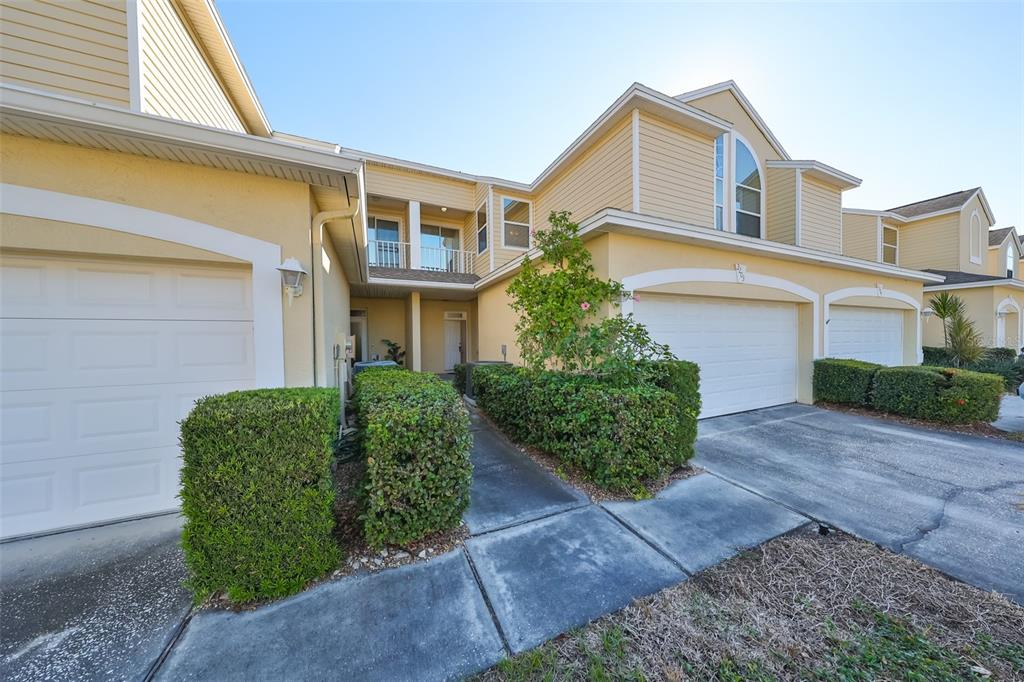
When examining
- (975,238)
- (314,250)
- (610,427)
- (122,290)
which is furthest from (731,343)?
(975,238)

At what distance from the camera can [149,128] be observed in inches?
111

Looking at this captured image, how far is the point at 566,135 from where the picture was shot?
328 inches

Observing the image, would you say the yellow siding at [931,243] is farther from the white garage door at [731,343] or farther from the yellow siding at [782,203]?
the white garage door at [731,343]

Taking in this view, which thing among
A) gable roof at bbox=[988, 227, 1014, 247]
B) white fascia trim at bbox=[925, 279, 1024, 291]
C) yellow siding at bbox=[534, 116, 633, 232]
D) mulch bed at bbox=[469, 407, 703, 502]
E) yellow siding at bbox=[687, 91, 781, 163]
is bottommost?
mulch bed at bbox=[469, 407, 703, 502]

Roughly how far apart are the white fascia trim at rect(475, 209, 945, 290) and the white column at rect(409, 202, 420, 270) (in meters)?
3.70

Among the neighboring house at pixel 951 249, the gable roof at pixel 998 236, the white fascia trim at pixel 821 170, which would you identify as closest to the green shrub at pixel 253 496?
the white fascia trim at pixel 821 170

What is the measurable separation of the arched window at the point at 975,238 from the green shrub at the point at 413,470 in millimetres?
22133

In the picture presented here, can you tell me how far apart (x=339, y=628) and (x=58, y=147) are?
442 centimetres

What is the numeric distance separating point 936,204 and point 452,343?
801 inches

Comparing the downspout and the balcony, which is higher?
the balcony

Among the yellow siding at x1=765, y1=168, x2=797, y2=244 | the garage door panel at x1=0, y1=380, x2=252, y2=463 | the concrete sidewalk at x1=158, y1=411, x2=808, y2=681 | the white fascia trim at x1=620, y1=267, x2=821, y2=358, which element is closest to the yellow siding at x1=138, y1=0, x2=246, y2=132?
the garage door panel at x1=0, y1=380, x2=252, y2=463

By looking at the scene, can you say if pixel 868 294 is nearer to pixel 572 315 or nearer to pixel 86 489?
pixel 572 315

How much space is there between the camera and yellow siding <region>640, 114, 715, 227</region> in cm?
668

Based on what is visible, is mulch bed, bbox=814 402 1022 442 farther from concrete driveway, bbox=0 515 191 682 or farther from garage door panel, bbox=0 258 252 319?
garage door panel, bbox=0 258 252 319
